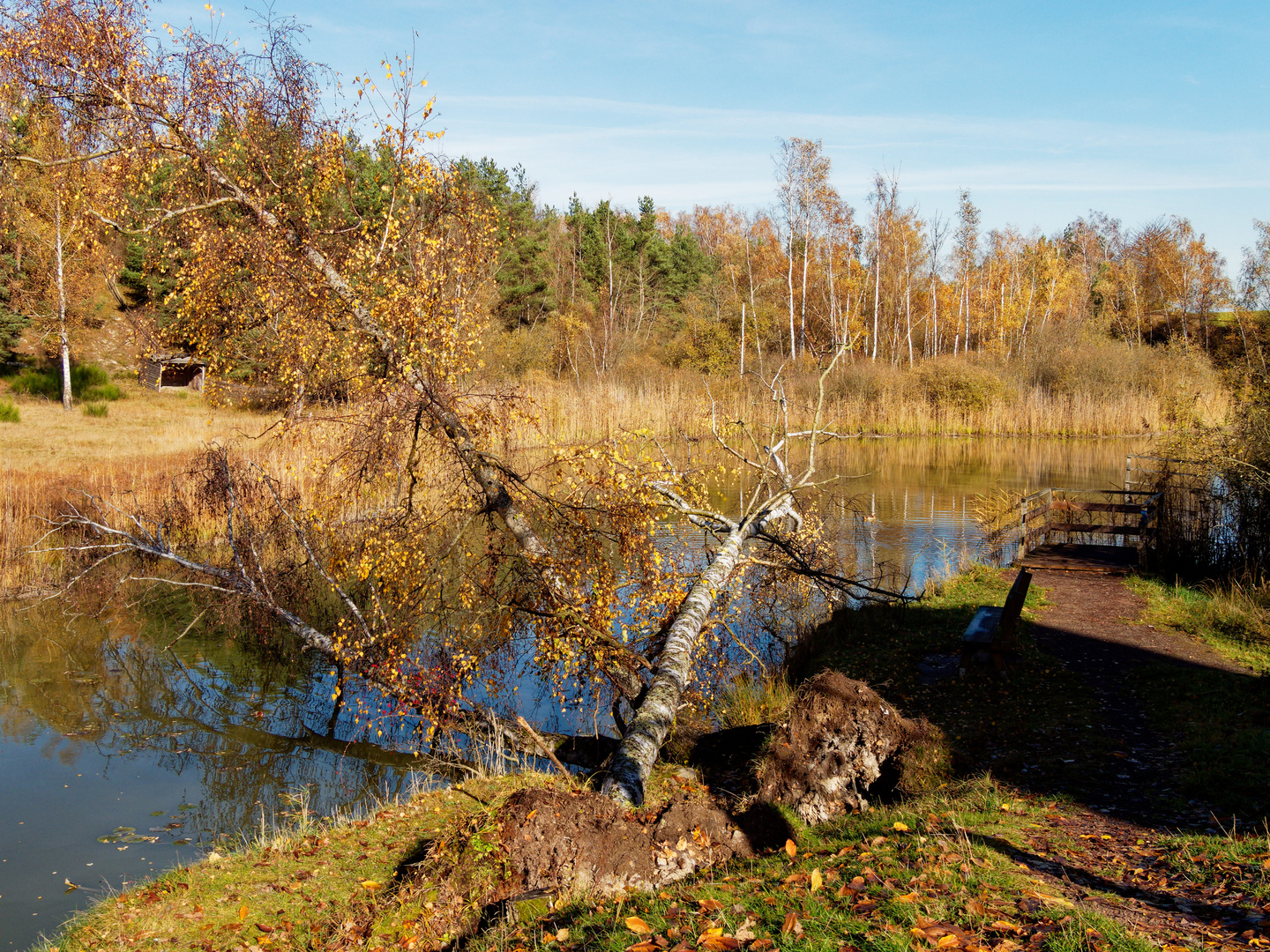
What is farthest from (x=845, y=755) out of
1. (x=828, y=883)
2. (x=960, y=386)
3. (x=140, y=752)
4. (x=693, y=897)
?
(x=960, y=386)

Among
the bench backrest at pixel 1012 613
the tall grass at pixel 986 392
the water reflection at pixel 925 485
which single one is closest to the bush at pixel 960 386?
the tall grass at pixel 986 392

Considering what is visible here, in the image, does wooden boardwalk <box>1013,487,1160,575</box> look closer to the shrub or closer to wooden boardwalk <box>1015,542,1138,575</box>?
wooden boardwalk <box>1015,542,1138,575</box>

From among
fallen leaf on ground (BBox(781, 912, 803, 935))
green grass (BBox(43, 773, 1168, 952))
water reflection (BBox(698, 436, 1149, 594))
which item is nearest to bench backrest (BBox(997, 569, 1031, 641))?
green grass (BBox(43, 773, 1168, 952))

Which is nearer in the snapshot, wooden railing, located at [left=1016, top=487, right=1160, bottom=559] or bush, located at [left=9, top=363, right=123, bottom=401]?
wooden railing, located at [left=1016, top=487, right=1160, bottom=559]

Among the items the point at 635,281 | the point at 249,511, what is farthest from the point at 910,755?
the point at 635,281

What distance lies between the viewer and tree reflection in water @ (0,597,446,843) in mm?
7461

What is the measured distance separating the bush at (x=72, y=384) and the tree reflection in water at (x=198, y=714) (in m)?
24.3

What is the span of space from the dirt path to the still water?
4.52 m

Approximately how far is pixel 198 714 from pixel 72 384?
98.8ft

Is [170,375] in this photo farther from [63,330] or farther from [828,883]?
[828,883]

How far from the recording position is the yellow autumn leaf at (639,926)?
3.60m

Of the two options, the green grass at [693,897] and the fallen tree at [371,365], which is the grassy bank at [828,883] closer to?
the green grass at [693,897]

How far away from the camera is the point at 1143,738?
249 inches

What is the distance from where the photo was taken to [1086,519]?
17703mm
